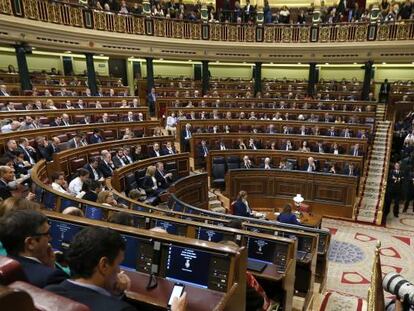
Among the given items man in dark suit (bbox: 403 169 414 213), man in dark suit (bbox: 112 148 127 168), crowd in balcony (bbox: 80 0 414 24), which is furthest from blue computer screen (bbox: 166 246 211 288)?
crowd in balcony (bbox: 80 0 414 24)

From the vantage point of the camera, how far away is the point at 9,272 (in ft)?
3.00

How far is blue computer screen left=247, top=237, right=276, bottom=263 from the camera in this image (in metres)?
2.94

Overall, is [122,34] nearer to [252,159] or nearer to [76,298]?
[252,159]

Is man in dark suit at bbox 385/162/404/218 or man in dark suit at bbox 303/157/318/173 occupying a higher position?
man in dark suit at bbox 303/157/318/173

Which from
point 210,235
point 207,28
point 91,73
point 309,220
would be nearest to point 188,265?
point 210,235

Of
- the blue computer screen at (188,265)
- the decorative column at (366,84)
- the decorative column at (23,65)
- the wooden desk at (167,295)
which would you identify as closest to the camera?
the wooden desk at (167,295)

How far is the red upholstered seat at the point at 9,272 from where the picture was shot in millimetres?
897

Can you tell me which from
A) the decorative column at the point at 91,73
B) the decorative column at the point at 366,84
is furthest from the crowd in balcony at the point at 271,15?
the decorative column at the point at 366,84

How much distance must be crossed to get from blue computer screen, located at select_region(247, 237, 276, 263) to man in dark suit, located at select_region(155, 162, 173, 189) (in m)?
3.93

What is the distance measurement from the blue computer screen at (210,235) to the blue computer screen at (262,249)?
0.26m

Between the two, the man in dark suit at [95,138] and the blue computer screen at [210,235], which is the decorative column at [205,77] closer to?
the man in dark suit at [95,138]

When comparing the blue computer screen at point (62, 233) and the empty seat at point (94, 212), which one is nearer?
the blue computer screen at point (62, 233)

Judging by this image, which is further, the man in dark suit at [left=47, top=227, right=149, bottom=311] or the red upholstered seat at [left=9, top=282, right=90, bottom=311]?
the man in dark suit at [left=47, top=227, right=149, bottom=311]

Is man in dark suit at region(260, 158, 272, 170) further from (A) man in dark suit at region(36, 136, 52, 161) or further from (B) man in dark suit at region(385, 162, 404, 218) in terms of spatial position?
(A) man in dark suit at region(36, 136, 52, 161)
